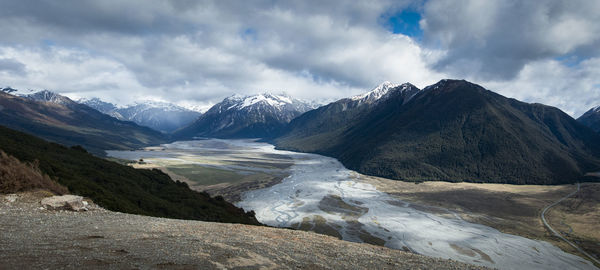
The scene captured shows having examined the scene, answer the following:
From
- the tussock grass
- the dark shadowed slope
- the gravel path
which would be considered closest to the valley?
the gravel path

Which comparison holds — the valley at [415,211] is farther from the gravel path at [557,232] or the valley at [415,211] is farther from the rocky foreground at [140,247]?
the rocky foreground at [140,247]

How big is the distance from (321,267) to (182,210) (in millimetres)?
30169

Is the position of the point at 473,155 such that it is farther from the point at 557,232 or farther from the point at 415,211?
the point at 557,232

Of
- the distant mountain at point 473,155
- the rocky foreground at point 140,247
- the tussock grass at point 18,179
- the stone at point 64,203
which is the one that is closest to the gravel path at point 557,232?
the distant mountain at point 473,155

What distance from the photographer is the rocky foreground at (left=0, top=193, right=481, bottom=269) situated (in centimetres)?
1183

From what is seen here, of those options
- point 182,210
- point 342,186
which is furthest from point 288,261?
point 342,186

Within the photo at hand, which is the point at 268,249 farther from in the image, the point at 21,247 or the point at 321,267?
the point at 21,247

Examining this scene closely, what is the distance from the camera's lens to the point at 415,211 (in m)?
86.4

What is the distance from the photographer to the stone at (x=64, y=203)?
20183mm

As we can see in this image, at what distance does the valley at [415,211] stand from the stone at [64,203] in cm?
5086

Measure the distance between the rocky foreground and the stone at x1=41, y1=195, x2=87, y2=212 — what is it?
0.47 meters

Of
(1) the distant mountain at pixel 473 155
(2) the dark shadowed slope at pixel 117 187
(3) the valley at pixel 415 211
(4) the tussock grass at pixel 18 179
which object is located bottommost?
(3) the valley at pixel 415 211

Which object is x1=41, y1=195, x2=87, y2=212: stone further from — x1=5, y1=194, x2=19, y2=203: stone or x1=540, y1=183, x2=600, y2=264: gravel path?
x1=540, y1=183, x2=600, y2=264: gravel path

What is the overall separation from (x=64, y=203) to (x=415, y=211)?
8601 cm
